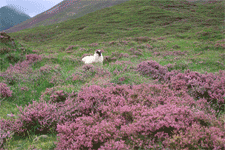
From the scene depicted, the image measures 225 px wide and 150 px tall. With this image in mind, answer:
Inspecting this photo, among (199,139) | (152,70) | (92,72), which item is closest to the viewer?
(199,139)

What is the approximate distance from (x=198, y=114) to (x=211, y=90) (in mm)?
2444

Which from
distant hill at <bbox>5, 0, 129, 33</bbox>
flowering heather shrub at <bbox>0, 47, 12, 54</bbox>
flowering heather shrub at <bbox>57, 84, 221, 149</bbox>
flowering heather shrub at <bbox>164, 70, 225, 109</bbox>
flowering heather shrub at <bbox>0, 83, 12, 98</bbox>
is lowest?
flowering heather shrub at <bbox>164, 70, 225, 109</bbox>

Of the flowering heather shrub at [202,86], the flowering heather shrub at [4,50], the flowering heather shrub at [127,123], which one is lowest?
the flowering heather shrub at [202,86]

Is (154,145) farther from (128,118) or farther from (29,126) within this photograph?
(29,126)

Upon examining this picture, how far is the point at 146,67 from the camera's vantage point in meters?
7.83

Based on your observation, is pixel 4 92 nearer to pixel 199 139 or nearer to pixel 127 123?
pixel 127 123

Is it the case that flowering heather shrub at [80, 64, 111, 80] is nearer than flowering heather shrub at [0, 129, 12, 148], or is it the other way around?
flowering heather shrub at [0, 129, 12, 148]

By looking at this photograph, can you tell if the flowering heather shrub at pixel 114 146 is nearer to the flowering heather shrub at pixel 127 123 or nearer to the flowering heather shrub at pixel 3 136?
the flowering heather shrub at pixel 127 123

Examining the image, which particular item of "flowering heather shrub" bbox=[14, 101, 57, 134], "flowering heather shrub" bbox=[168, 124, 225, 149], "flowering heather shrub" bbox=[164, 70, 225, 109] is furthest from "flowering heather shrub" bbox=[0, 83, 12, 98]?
"flowering heather shrub" bbox=[164, 70, 225, 109]

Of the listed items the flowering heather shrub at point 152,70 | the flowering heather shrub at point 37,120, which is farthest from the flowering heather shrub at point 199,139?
the flowering heather shrub at point 152,70

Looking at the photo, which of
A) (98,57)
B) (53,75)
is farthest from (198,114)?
(98,57)

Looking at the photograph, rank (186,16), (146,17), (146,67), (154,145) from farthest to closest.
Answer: (146,17) < (186,16) < (146,67) < (154,145)

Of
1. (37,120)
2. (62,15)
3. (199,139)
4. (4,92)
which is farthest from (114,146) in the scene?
(62,15)

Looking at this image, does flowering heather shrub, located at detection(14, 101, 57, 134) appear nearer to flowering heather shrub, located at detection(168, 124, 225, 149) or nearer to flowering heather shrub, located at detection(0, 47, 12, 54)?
flowering heather shrub, located at detection(168, 124, 225, 149)
